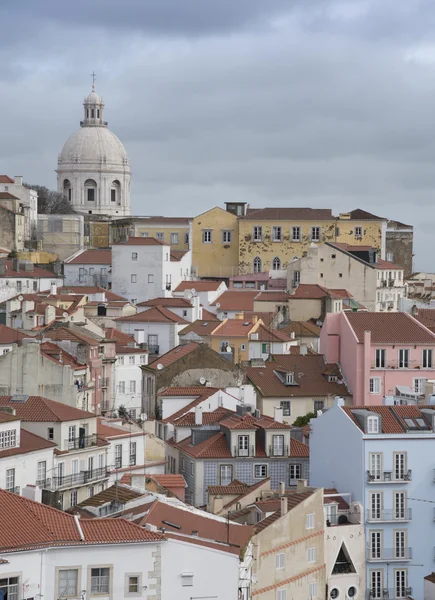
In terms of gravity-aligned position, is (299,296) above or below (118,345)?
above

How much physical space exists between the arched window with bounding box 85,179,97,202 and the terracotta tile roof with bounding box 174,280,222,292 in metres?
50.7

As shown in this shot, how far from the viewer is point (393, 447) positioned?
1961 inches

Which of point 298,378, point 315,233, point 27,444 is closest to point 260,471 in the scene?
point 27,444

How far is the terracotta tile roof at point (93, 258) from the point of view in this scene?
114 metres

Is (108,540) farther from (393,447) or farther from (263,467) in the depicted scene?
(263,467)

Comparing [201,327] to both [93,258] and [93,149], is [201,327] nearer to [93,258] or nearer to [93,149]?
[93,258]

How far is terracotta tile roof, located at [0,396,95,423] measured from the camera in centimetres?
5312

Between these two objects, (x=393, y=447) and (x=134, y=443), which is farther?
(x=134, y=443)

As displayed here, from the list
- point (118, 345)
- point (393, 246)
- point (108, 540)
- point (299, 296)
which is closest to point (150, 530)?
point (108, 540)

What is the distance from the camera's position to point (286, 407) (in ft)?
226

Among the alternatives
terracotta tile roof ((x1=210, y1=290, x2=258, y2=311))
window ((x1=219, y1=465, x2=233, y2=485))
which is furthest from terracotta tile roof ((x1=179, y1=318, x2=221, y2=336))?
window ((x1=219, y1=465, x2=233, y2=485))

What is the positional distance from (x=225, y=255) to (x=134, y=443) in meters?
65.4

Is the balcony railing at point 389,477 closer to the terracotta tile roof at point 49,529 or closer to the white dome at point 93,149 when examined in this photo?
the terracotta tile roof at point 49,529

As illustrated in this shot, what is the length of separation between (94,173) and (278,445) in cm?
10465
